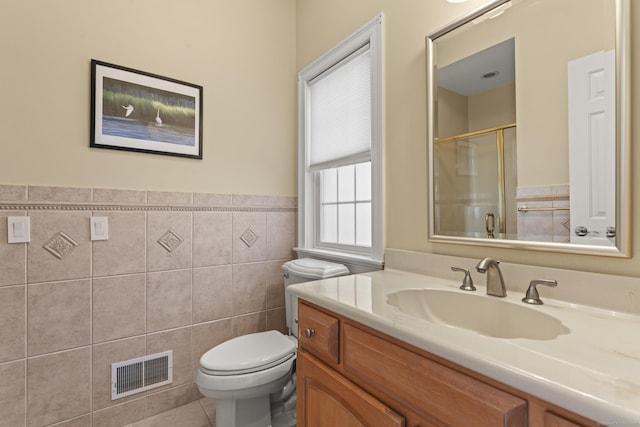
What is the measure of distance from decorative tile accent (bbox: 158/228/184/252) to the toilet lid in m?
0.63

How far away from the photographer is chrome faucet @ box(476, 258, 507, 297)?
100 cm

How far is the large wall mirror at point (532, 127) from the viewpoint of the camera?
2.84 ft

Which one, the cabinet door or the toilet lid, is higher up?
the cabinet door

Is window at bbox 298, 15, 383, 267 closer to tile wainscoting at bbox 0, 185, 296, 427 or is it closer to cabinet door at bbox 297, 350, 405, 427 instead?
tile wainscoting at bbox 0, 185, 296, 427

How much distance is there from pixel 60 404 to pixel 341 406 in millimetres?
1455

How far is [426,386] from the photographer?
0.71m

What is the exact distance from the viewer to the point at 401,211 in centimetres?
147

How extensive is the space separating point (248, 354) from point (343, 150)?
1.23 metres

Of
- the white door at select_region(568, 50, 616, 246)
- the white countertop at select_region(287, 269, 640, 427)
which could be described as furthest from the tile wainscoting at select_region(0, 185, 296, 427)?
the white door at select_region(568, 50, 616, 246)

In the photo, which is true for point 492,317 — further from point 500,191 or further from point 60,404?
point 60,404

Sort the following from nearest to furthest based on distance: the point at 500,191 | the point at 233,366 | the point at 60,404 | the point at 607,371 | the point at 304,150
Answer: the point at 607,371
the point at 500,191
the point at 233,366
the point at 60,404
the point at 304,150

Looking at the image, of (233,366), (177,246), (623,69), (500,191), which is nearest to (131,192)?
(177,246)

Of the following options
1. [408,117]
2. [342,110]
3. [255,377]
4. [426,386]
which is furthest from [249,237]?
[426,386]

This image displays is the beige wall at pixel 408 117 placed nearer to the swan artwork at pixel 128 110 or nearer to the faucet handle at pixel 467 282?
the faucet handle at pixel 467 282
